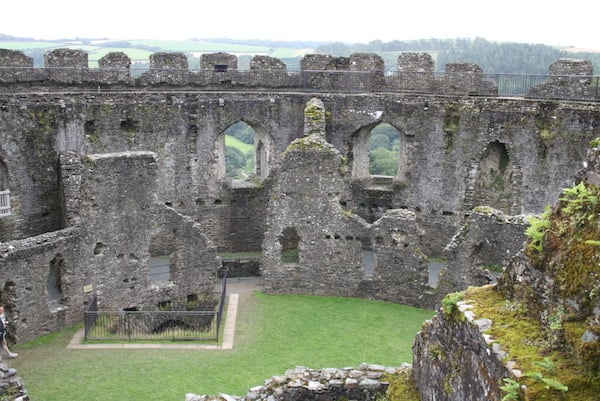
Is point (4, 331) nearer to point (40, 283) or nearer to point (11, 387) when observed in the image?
point (40, 283)

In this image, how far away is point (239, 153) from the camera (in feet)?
238

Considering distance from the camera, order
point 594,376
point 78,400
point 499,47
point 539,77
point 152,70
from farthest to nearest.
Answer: point 499,47
point 152,70
point 539,77
point 78,400
point 594,376

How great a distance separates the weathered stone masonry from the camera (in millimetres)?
21677

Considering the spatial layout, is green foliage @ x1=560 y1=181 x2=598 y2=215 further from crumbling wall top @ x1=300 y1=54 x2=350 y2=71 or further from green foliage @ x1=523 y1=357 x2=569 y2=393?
crumbling wall top @ x1=300 y1=54 x2=350 y2=71

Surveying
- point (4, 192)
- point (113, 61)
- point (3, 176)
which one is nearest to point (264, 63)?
point (113, 61)

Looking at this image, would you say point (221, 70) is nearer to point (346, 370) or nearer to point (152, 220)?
point (152, 220)

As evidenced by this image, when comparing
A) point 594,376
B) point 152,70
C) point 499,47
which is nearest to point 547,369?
point 594,376

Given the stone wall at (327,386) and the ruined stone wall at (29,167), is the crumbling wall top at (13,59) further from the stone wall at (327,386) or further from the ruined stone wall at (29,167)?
the stone wall at (327,386)

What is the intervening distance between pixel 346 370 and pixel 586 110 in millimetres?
15749

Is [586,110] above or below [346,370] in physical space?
above

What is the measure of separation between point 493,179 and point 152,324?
14.3 metres

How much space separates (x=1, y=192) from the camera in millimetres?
23188

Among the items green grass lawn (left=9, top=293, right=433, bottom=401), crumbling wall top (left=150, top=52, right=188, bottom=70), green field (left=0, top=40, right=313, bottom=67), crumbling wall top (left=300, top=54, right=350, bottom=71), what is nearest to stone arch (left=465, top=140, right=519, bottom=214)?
green grass lawn (left=9, top=293, right=433, bottom=401)

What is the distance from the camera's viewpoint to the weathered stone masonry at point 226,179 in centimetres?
2168
